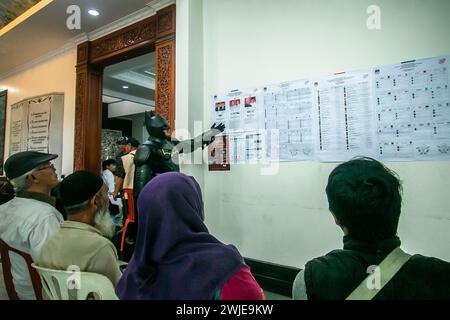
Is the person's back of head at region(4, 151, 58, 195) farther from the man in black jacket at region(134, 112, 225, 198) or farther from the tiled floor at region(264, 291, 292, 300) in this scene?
the tiled floor at region(264, 291, 292, 300)

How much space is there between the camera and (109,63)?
3465 mm

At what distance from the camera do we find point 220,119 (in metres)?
2.49

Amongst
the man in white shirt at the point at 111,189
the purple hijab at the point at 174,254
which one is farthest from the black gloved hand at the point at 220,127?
the man in white shirt at the point at 111,189

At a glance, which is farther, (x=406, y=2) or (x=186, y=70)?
(x=186, y=70)

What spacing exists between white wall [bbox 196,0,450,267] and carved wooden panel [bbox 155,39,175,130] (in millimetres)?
166

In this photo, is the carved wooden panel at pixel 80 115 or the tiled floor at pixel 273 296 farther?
the carved wooden panel at pixel 80 115

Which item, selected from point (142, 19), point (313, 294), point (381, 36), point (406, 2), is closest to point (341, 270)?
point (313, 294)

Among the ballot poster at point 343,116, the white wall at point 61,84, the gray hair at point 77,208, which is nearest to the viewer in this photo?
the gray hair at point 77,208

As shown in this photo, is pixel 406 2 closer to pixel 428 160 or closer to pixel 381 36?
pixel 381 36

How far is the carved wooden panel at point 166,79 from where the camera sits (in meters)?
2.60

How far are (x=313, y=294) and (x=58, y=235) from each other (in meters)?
0.87

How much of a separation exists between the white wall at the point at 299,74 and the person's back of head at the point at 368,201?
4.08 ft

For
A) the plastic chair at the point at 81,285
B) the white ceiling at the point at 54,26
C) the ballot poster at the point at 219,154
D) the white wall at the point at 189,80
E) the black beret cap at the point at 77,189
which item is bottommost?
the plastic chair at the point at 81,285

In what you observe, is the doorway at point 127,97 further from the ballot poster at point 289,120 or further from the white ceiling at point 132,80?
the ballot poster at point 289,120
